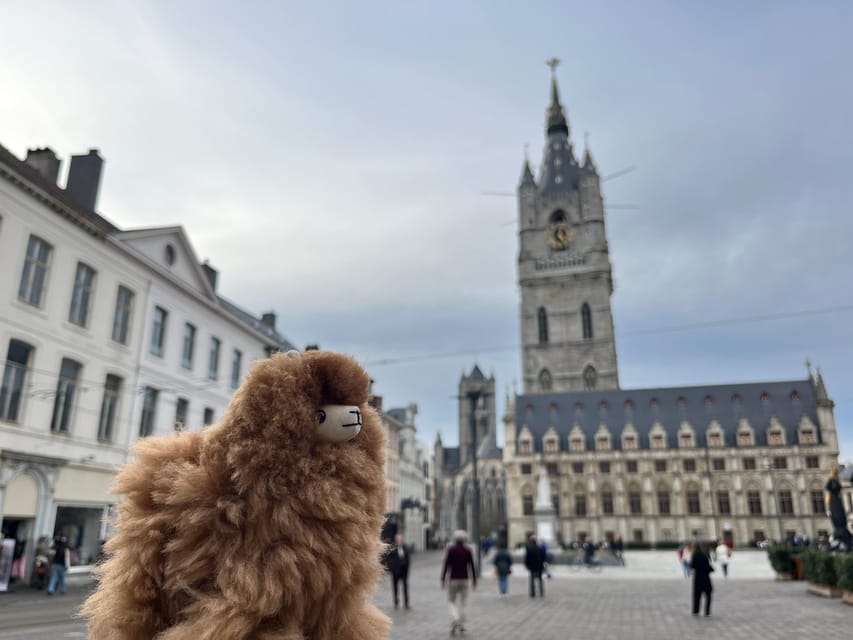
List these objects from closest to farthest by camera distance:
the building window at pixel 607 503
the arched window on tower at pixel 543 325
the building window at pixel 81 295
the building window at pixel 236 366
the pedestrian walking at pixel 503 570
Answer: the pedestrian walking at pixel 503 570
the building window at pixel 81 295
the building window at pixel 236 366
the building window at pixel 607 503
the arched window on tower at pixel 543 325

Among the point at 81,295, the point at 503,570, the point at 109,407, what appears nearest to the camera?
the point at 503,570

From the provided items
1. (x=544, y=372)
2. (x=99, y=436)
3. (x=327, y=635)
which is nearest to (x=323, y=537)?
(x=327, y=635)

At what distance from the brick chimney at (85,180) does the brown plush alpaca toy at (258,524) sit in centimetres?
2105

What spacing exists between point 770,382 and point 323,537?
80.2 m

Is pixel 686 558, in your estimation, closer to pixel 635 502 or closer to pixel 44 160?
pixel 44 160

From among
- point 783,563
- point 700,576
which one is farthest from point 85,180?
point 783,563

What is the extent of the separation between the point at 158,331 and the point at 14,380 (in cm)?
641

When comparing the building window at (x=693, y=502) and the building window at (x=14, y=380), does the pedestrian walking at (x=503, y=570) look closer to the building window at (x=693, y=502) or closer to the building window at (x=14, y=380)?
the building window at (x=14, y=380)

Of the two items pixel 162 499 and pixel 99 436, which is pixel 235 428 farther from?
pixel 99 436

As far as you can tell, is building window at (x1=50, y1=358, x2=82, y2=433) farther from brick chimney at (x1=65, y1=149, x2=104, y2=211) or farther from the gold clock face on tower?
the gold clock face on tower

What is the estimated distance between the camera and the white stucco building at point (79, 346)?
16.3 m

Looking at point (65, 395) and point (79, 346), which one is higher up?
point (79, 346)

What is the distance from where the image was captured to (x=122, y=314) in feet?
68.0

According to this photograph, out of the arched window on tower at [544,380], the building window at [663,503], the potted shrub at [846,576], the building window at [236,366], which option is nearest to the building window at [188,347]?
the building window at [236,366]
